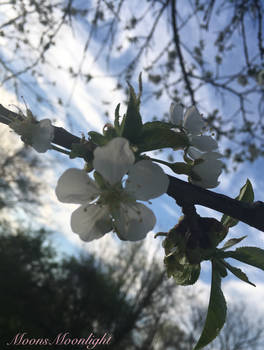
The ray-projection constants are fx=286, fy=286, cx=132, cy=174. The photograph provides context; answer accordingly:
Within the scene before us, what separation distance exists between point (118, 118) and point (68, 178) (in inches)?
5.3

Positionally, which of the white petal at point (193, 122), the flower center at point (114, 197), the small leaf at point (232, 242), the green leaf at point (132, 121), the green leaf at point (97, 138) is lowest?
the flower center at point (114, 197)

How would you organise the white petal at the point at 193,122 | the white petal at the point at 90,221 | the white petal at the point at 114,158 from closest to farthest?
the white petal at the point at 114,158, the white petal at the point at 90,221, the white petal at the point at 193,122

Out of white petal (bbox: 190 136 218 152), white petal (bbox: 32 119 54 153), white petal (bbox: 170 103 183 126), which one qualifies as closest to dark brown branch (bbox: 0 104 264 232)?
white petal (bbox: 32 119 54 153)

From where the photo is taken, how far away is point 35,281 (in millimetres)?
10070

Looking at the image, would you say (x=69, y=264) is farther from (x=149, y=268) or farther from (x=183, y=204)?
(x=183, y=204)

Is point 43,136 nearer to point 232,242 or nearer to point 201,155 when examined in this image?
point 201,155

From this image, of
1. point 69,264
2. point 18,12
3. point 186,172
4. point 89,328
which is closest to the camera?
point 186,172

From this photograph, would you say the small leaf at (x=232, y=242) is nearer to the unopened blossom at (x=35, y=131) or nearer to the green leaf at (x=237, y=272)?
the green leaf at (x=237, y=272)

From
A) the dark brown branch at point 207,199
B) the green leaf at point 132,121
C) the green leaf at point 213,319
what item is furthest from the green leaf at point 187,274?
the green leaf at point 132,121

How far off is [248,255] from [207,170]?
0.63ft

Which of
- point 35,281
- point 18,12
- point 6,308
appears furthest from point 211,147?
point 35,281

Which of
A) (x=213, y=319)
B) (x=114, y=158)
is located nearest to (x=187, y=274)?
(x=213, y=319)

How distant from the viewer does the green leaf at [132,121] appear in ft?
1.54

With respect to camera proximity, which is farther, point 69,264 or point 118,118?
point 69,264
